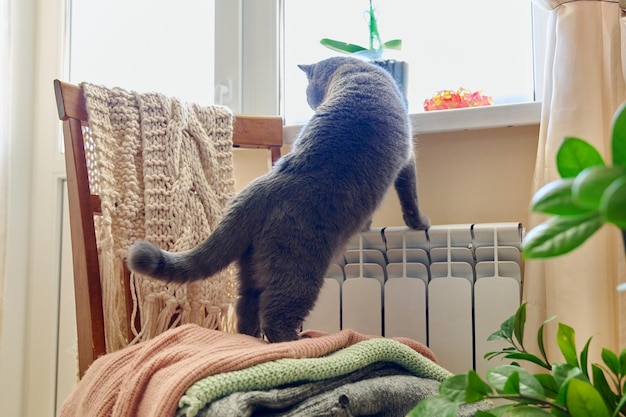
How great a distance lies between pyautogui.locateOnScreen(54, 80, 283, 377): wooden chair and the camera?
0.99m

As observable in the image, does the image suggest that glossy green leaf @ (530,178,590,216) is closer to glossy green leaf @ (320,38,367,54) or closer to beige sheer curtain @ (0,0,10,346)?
glossy green leaf @ (320,38,367,54)

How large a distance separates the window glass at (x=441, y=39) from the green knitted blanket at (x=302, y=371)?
2.56 ft

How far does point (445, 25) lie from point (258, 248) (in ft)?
2.62

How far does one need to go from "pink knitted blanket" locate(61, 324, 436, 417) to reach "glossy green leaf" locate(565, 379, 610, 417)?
14.9 inches

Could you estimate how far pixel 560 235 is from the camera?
247 mm

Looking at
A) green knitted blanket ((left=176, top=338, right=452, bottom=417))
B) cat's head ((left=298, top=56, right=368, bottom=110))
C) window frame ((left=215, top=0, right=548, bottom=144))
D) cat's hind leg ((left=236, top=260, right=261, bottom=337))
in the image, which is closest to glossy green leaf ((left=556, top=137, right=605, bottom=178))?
green knitted blanket ((left=176, top=338, right=452, bottom=417))

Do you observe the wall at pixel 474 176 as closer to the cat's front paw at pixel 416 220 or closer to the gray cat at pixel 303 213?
the cat's front paw at pixel 416 220

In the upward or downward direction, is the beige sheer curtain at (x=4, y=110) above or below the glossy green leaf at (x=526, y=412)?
above

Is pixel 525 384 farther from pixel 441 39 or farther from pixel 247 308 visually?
pixel 441 39

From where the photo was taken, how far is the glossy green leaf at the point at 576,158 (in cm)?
27

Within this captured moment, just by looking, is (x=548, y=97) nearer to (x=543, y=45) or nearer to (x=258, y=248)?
(x=543, y=45)

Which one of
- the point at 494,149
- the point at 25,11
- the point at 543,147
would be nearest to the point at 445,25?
the point at 494,149

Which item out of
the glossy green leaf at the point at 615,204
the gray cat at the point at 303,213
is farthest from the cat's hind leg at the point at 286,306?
the glossy green leaf at the point at 615,204

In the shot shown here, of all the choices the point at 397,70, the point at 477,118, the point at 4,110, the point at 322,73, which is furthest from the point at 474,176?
the point at 4,110
